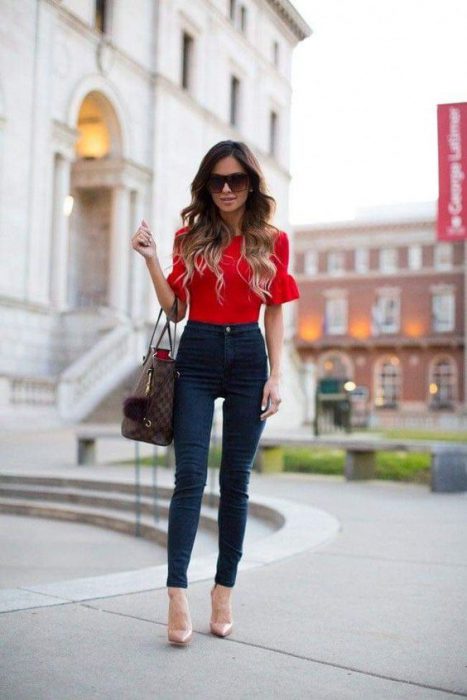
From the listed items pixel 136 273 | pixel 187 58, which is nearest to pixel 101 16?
pixel 187 58

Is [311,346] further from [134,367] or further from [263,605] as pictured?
[263,605]

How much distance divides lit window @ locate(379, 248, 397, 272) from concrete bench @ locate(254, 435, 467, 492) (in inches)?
1730

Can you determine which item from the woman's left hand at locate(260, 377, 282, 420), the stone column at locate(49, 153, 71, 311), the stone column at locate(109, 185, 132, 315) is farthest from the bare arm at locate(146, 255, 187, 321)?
the stone column at locate(109, 185, 132, 315)

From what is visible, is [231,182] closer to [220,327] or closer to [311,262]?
[220,327]

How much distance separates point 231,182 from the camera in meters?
3.54

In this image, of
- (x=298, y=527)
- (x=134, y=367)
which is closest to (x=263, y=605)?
(x=298, y=527)

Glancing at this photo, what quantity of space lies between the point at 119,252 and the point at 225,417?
975 inches

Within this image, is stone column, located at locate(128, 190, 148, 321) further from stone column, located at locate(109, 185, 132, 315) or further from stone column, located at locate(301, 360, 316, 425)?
stone column, located at locate(301, 360, 316, 425)

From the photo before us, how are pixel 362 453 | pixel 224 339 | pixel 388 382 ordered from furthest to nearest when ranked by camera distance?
pixel 388 382, pixel 362 453, pixel 224 339

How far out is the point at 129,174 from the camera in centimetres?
2748

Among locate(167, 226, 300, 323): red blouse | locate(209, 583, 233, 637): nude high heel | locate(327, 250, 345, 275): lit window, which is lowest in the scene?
locate(209, 583, 233, 637): nude high heel

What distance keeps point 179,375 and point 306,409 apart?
3275cm

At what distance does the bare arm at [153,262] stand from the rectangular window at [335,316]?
171 feet

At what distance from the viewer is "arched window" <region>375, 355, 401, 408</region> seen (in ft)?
175
